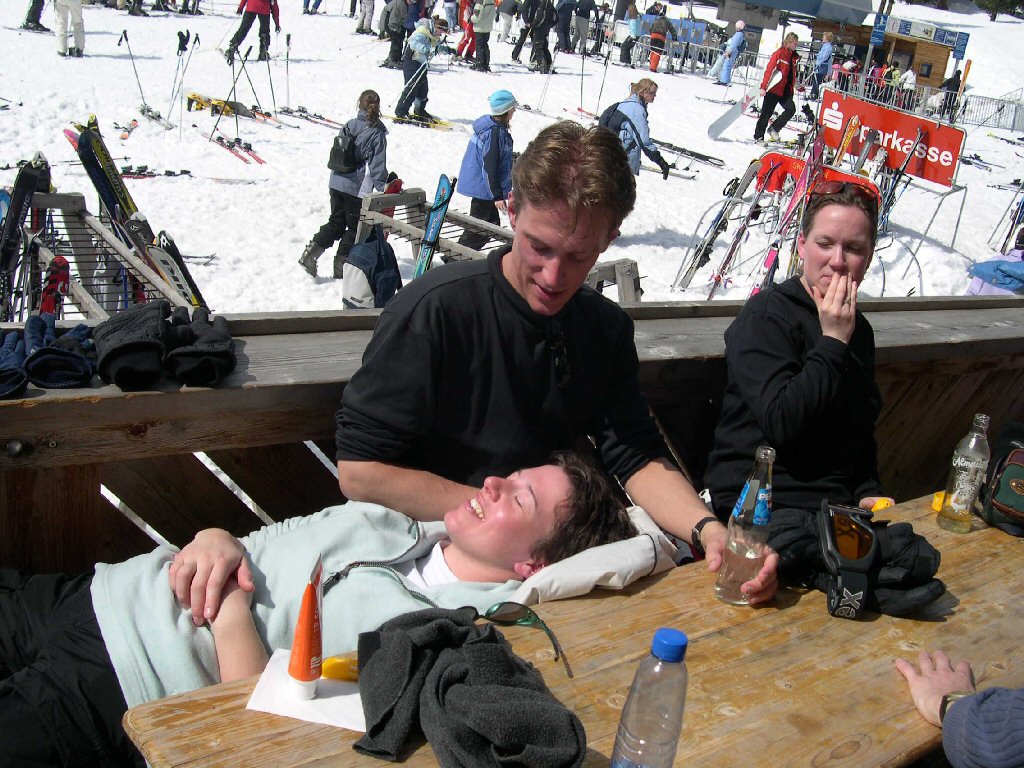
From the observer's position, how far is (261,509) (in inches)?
112

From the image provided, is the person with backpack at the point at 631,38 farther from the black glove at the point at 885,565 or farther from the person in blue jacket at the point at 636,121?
the black glove at the point at 885,565

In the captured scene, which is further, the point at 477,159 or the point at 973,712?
the point at 477,159

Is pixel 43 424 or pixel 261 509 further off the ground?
pixel 43 424

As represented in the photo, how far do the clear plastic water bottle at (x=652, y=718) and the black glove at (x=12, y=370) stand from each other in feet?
5.20

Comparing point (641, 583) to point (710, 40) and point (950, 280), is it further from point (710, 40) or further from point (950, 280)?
point (710, 40)

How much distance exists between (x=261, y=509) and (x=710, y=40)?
34.2 meters

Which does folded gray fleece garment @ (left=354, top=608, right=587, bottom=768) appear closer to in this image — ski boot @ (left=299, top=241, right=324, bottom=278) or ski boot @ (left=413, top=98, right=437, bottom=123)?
ski boot @ (left=299, top=241, right=324, bottom=278)

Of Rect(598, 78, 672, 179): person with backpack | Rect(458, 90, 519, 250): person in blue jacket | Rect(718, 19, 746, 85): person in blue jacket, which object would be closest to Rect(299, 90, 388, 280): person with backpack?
Rect(458, 90, 519, 250): person in blue jacket

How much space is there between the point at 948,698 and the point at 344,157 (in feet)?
28.1

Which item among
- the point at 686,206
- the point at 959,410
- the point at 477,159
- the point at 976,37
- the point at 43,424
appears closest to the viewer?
the point at 43,424

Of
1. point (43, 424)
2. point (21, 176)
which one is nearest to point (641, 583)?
point (43, 424)

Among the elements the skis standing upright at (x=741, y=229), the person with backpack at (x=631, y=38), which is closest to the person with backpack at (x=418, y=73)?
the skis standing upright at (x=741, y=229)

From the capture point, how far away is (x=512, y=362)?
8.32ft

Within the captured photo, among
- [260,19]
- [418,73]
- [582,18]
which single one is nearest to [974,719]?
[418,73]
